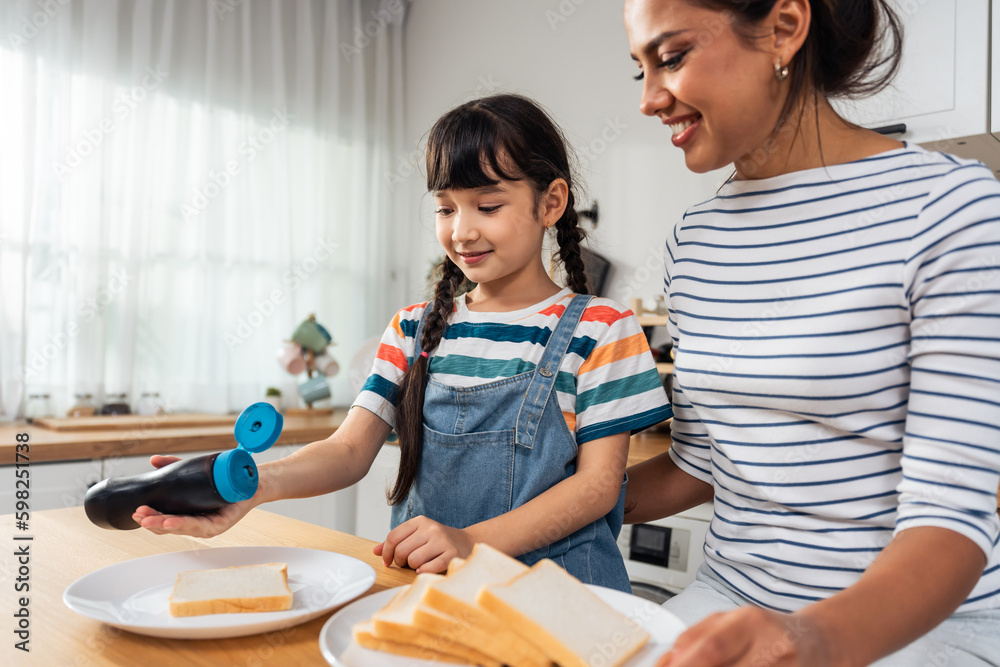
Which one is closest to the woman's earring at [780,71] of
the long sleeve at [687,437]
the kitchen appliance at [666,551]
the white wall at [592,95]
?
the long sleeve at [687,437]

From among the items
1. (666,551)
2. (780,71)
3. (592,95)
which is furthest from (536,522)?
(592,95)

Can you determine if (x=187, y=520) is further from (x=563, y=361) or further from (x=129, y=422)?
(x=129, y=422)

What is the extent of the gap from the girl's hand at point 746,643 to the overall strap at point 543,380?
1.55ft

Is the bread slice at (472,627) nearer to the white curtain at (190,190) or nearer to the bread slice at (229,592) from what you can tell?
the bread slice at (229,592)

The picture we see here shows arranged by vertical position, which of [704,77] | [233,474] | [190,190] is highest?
[190,190]

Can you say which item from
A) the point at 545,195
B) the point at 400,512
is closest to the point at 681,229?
the point at 545,195

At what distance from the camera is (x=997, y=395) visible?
59 cm

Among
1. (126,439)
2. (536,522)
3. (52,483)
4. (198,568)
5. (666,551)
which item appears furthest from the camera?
(126,439)

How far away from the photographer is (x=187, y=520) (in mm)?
663

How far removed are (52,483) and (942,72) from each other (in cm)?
241

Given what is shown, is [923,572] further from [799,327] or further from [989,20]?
[989,20]

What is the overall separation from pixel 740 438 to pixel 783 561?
0.44ft

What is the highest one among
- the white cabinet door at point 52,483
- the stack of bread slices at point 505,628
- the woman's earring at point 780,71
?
the woman's earring at point 780,71

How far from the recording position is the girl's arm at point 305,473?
66cm
